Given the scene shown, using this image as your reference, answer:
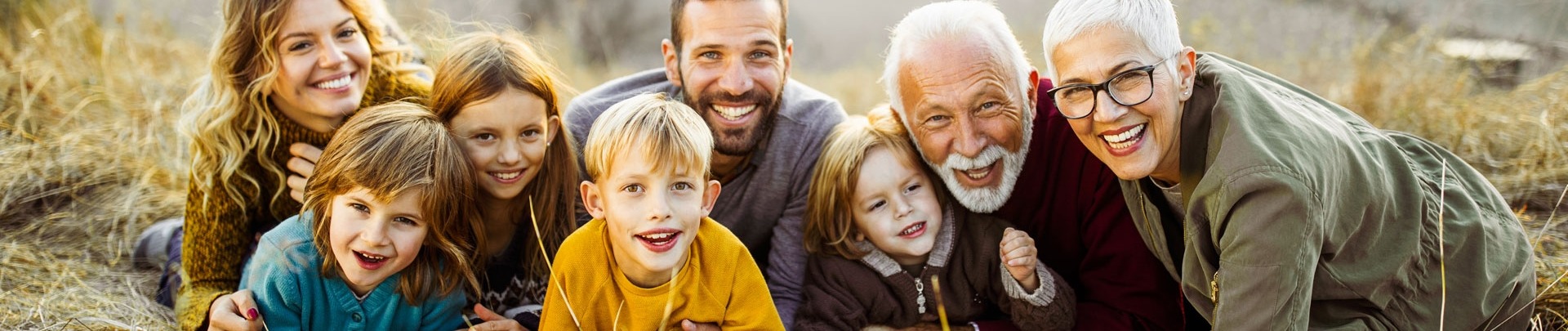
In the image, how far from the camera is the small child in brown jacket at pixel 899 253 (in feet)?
11.9

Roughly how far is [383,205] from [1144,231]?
250 centimetres

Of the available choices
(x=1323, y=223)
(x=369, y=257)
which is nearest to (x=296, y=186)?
(x=369, y=257)

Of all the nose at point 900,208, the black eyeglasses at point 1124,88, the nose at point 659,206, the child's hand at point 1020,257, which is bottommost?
the child's hand at point 1020,257

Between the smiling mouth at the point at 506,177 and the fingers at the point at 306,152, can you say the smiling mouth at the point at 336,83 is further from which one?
the smiling mouth at the point at 506,177

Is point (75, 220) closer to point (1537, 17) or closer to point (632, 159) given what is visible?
point (632, 159)

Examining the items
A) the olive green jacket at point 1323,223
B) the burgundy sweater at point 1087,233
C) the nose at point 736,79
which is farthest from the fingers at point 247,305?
the olive green jacket at point 1323,223

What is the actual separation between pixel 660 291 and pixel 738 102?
107 cm

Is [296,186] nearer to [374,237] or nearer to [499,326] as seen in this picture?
[374,237]

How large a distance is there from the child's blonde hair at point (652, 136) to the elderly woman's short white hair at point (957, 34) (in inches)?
38.5

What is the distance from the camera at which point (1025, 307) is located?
141 inches

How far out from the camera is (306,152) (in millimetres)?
3900

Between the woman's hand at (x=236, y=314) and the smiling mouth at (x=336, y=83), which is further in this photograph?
the smiling mouth at (x=336, y=83)

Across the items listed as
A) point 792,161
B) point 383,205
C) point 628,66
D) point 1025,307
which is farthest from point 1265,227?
point 628,66

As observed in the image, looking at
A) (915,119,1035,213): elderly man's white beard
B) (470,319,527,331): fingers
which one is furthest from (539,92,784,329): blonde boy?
(915,119,1035,213): elderly man's white beard
